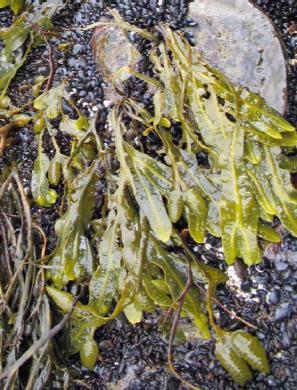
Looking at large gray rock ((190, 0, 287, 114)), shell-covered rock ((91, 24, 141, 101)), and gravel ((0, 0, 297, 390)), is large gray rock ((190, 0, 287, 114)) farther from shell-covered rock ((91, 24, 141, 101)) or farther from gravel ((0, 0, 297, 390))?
shell-covered rock ((91, 24, 141, 101))

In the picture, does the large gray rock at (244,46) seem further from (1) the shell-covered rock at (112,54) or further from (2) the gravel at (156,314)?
(1) the shell-covered rock at (112,54)

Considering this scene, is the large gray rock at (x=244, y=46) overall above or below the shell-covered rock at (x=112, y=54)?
above

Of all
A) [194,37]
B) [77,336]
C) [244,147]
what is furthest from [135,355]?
[194,37]

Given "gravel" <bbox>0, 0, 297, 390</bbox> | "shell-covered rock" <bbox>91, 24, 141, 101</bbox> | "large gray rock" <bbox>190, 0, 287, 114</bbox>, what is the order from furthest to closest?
"shell-covered rock" <bbox>91, 24, 141, 101</bbox>
"large gray rock" <bbox>190, 0, 287, 114</bbox>
"gravel" <bbox>0, 0, 297, 390</bbox>

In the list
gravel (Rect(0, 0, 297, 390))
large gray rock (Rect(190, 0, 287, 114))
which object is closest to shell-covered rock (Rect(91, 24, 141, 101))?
gravel (Rect(0, 0, 297, 390))

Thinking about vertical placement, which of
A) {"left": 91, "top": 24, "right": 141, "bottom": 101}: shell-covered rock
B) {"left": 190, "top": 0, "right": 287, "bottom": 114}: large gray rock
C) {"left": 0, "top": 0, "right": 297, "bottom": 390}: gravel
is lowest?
{"left": 0, "top": 0, "right": 297, "bottom": 390}: gravel


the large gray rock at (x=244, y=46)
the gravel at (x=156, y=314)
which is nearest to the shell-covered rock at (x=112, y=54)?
the gravel at (x=156, y=314)
